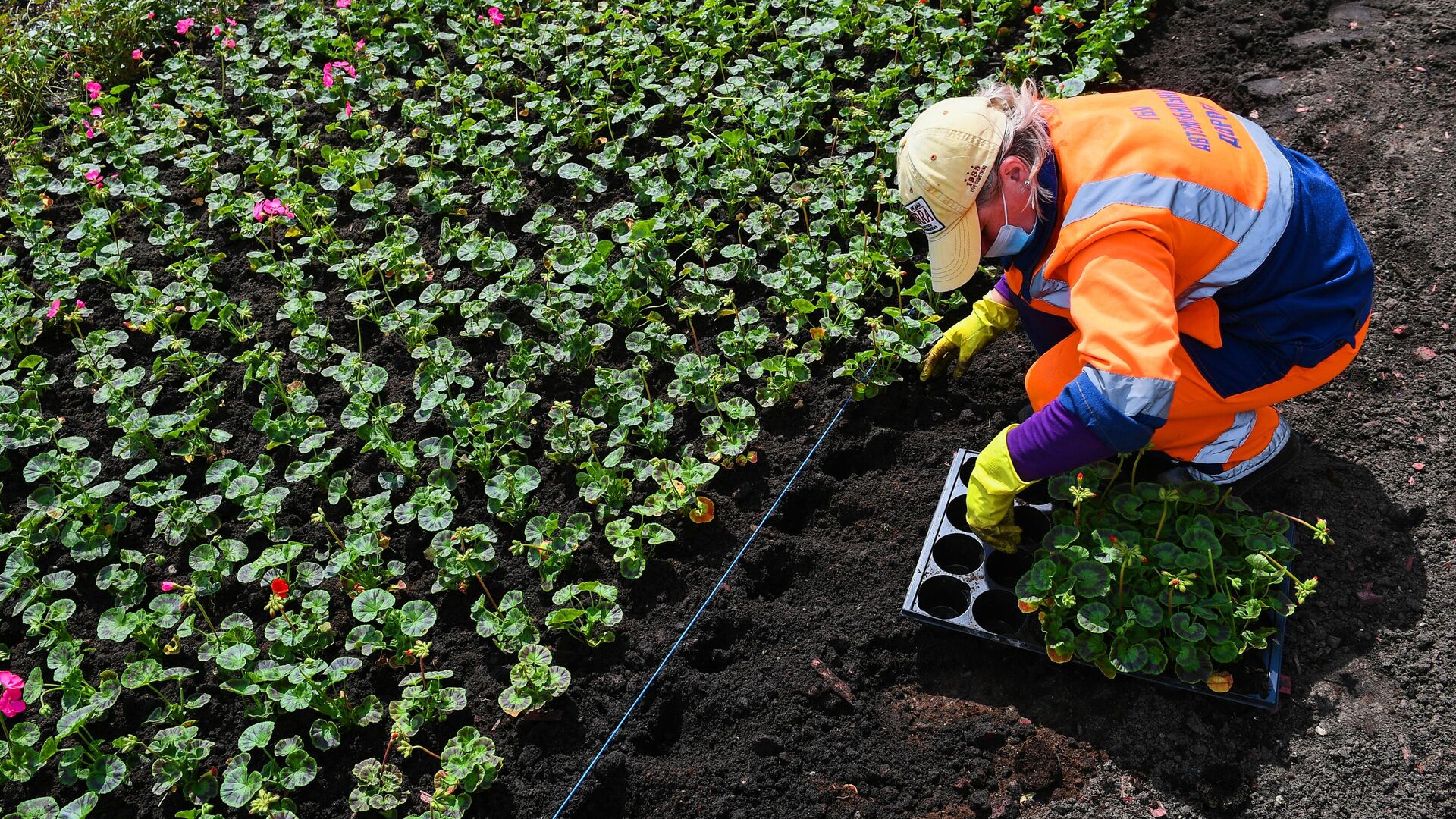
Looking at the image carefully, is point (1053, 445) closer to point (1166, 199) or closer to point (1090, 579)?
point (1090, 579)

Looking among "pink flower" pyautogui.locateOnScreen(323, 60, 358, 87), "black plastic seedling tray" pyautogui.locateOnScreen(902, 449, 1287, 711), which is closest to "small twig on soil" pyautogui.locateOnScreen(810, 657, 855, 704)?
"black plastic seedling tray" pyautogui.locateOnScreen(902, 449, 1287, 711)

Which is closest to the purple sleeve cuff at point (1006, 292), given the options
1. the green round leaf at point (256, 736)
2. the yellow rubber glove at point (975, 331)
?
the yellow rubber glove at point (975, 331)

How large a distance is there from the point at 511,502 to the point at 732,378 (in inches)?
29.8

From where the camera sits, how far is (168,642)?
295 centimetres

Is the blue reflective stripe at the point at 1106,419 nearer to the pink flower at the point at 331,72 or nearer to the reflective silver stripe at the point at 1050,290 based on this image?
the reflective silver stripe at the point at 1050,290

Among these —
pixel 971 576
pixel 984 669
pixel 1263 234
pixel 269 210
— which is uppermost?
pixel 1263 234

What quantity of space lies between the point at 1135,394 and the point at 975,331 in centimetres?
99

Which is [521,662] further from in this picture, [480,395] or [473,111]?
[473,111]

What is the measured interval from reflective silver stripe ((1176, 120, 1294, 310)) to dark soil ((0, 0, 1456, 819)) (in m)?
0.76

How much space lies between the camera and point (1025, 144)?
8.02 ft

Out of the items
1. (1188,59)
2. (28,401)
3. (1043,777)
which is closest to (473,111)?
(28,401)

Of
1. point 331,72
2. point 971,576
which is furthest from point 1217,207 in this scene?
point 331,72

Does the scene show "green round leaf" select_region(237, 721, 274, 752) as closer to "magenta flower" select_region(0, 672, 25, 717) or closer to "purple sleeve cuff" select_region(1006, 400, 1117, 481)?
"magenta flower" select_region(0, 672, 25, 717)

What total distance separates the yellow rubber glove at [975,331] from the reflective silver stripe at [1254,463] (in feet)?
2.34
